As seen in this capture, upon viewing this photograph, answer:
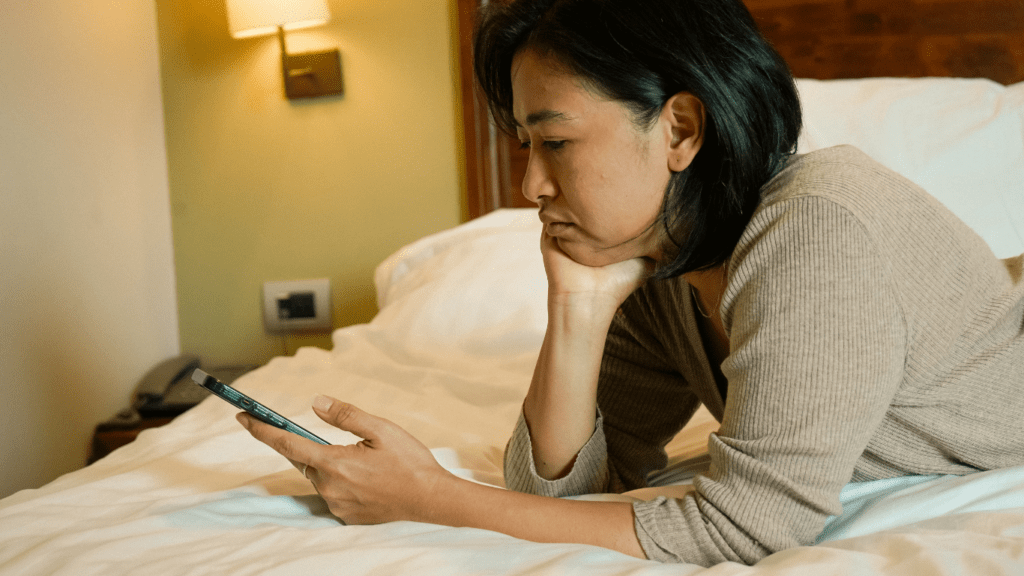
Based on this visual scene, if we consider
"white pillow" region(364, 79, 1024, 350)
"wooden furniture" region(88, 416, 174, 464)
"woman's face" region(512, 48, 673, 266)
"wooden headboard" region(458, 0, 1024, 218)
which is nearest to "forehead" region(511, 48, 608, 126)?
"woman's face" region(512, 48, 673, 266)

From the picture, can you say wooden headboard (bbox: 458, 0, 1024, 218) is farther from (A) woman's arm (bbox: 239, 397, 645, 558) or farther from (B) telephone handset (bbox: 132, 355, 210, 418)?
(A) woman's arm (bbox: 239, 397, 645, 558)

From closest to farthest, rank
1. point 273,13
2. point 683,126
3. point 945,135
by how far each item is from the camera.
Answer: point 683,126 → point 945,135 → point 273,13

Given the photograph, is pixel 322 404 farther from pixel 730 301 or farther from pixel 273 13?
pixel 273 13

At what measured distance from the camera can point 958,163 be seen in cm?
125

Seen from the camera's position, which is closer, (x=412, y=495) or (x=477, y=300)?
(x=412, y=495)

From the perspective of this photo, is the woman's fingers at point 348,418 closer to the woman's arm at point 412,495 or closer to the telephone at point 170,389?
the woman's arm at point 412,495

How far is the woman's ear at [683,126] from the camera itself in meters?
0.65

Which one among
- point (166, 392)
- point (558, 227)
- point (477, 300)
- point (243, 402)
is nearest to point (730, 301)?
point (558, 227)

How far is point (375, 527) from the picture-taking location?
0.66 m

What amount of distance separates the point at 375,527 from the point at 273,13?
1436 mm

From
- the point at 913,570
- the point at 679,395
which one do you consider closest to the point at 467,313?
the point at 679,395

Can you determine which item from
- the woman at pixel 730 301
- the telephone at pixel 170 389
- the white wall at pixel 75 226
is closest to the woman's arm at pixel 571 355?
the woman at pixel 730 301

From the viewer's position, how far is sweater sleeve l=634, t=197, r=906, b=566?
1.85 feet

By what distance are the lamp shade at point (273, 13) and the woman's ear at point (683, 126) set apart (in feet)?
4.35
